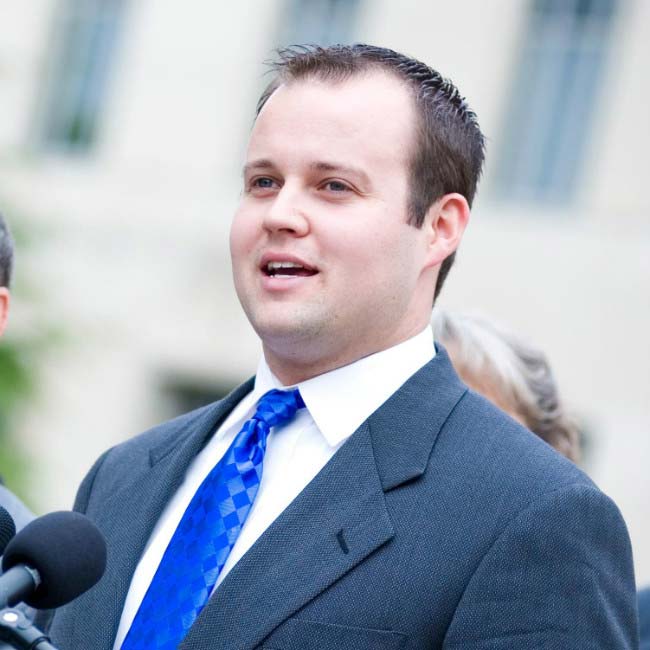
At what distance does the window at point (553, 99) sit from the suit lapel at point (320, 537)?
8.85 metres

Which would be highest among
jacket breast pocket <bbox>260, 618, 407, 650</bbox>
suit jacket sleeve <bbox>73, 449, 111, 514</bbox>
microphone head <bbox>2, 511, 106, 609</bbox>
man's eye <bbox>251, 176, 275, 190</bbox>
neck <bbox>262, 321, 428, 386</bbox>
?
man's eye <bbox>251, 176, 275, 190</bbox>

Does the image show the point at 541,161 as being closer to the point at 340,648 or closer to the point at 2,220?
the point at 2,220

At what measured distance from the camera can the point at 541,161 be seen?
11.6 metres

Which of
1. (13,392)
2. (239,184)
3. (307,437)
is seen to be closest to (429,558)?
(307,437)

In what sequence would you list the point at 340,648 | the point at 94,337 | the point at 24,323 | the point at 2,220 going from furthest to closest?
the point at 94,337 < the point at 24,323 < the point at 2,220 < the point at 340,648

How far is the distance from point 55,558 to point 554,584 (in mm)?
866

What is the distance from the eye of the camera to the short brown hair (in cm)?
296

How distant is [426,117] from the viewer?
298 cm

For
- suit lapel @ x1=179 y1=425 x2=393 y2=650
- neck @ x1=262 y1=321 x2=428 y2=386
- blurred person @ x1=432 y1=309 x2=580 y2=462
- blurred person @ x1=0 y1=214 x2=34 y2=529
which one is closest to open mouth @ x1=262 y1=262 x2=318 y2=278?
neck @ x1=262 y1=321 x2=428 y2=386

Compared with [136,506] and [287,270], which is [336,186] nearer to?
[287,270]

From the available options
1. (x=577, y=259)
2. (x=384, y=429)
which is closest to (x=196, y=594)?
(x=384, y=429)

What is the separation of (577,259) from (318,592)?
8.66 m

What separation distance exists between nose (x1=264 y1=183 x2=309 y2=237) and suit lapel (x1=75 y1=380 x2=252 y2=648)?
519 mm

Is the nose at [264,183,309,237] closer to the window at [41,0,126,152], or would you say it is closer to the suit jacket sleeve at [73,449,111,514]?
the suit jacket sleeve at [73,449,111,514]
